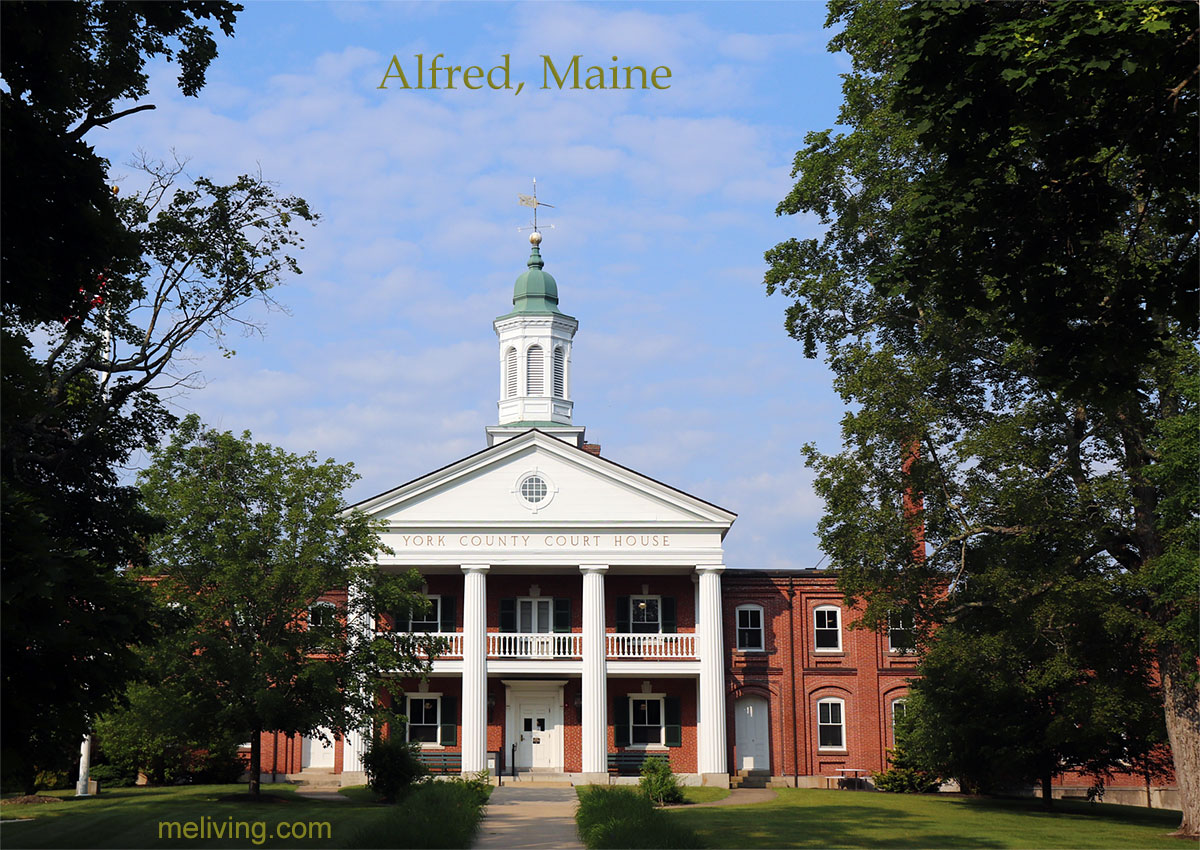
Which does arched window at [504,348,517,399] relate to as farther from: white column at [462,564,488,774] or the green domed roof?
white column at [462,564,488,774]

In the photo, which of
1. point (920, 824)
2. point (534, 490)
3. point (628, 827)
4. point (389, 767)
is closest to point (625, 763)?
point (534, 490)

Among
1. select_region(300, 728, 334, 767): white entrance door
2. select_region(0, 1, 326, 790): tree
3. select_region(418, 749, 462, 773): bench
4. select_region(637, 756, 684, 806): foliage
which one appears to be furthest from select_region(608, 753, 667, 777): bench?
select_region(0, 1, 326, 790): tree

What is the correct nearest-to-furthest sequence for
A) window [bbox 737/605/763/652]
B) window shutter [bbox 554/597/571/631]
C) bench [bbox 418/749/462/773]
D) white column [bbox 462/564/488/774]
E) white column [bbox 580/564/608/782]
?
white column [bbox 462/564/488/774] < white column [bbox 580/564/608/782] < bench [bbox 418/749/462/773] < window shutter [bbox 554/597/571/631] < window [bbox 737/605/763/652]

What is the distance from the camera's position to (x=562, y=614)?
140ft

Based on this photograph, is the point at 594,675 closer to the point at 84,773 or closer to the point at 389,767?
the point at 389,767

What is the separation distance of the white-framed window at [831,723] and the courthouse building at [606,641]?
51 mm

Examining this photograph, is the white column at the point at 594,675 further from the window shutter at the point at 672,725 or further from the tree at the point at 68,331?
the tree at the point at 68,331

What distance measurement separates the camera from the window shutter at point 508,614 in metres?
42.5

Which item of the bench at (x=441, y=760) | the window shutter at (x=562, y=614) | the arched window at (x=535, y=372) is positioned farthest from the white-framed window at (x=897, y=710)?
the arched window at (x=535, y=372)

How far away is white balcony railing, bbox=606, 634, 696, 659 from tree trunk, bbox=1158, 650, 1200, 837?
17874 millimetres

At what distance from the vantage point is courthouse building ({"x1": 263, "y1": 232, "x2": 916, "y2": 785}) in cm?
3991

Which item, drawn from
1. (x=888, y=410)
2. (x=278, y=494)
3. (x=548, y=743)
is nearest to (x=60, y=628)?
(x=278, y=494)

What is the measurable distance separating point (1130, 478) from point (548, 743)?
23127mm

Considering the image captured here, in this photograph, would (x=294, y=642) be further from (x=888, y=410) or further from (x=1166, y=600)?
(x=1166, y=600)
